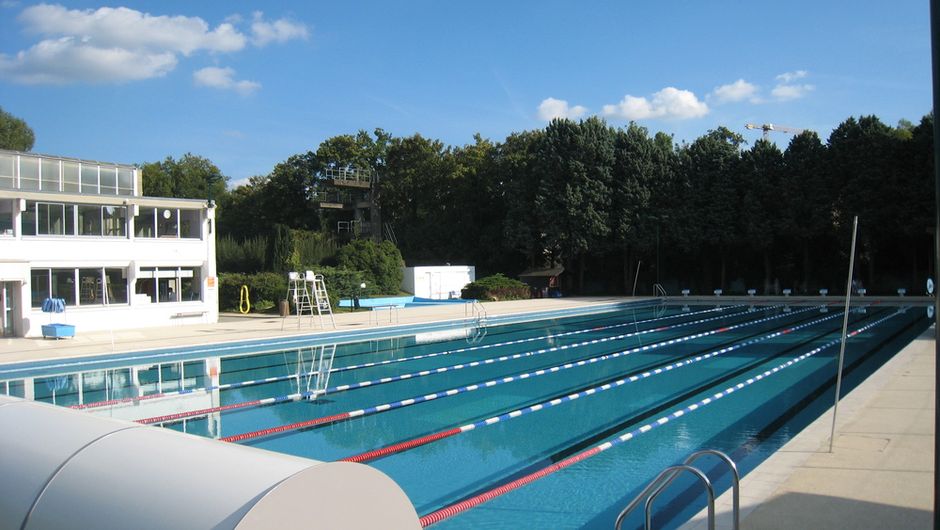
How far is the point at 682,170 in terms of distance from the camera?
119ft

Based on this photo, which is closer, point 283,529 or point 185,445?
point 283,529

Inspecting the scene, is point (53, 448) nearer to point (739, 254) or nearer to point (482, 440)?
→ point (482, 440)

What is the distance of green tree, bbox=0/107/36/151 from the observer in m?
50.1

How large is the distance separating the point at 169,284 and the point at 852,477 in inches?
830

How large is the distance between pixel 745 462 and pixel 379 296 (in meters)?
25.3

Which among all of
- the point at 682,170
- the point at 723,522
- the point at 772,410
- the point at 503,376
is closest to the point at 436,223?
the point at 682,170

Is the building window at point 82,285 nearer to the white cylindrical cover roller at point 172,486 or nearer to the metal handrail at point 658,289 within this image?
the white cylindrical cover roller at point 172,486

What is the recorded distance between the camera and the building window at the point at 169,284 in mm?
21828

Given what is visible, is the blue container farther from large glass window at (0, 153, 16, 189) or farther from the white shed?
the white shed

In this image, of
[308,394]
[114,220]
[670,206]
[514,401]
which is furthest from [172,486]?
[670,206]

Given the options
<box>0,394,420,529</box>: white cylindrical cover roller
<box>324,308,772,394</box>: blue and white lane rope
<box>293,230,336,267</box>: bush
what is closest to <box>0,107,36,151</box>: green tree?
<box>293,230,336,267</box>: bush

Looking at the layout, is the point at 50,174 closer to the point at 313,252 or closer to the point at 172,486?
Answer: the point at 313,252

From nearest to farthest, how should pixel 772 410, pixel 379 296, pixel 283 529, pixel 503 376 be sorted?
pixel 283 529 → pixel 772 410 → pixel 503 376 → pixel 379 296

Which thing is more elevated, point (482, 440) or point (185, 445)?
point (185, 445)
